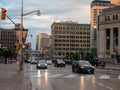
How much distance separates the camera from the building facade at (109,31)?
135m

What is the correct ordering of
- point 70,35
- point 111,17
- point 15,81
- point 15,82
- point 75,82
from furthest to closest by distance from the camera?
point 70,35
point 111,17
point 15,81
point 75,82
point 15,82

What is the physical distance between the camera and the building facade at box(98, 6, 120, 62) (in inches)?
5330

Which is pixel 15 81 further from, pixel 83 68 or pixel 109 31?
pixel 109 31

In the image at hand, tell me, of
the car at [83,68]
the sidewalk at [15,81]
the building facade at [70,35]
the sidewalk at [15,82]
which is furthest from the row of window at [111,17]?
the sidewalk at [15,82]

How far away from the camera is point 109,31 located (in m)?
143

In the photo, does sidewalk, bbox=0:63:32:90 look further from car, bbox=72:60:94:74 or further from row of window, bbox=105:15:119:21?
row of window, bbox=105:15:119:21

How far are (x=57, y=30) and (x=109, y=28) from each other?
52.1 meters

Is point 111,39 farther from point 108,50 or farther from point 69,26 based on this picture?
point 69,26

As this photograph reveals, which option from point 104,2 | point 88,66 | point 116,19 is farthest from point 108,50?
point 88,66

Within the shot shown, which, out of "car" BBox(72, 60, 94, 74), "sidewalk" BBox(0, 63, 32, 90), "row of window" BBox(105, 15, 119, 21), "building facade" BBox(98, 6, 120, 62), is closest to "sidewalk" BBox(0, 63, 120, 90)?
"sidewalk" BBox(0, 63, 32, 90)

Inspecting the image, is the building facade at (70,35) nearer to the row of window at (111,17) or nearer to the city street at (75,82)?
the row of window at (111,17)

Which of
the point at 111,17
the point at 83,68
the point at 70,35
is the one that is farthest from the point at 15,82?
the point at 70,35

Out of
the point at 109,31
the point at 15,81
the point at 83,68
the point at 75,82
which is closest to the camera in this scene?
the point at 75,82

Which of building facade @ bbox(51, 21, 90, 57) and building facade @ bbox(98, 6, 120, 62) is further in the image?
building facade @ bbox(51, 21, 90, 57)
